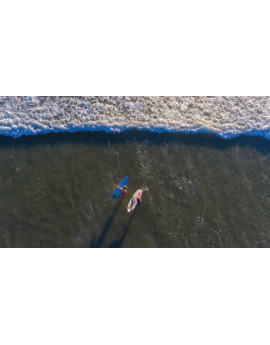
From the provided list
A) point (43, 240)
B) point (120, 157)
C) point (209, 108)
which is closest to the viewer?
point (43, 240)

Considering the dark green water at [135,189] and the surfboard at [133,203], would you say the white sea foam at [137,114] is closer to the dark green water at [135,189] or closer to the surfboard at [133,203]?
the dark green water at [135,189]

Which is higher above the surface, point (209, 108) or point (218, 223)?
point (209, 108)

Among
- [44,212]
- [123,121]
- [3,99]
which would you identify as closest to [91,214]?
[44,212]

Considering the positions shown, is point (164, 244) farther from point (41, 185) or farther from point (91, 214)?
point (41, 185)

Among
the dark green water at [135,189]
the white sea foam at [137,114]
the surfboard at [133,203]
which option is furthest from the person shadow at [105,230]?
the white sea foam at [137,114]

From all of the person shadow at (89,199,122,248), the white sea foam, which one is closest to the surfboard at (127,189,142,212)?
the person shadow at (89,199,122,248)
